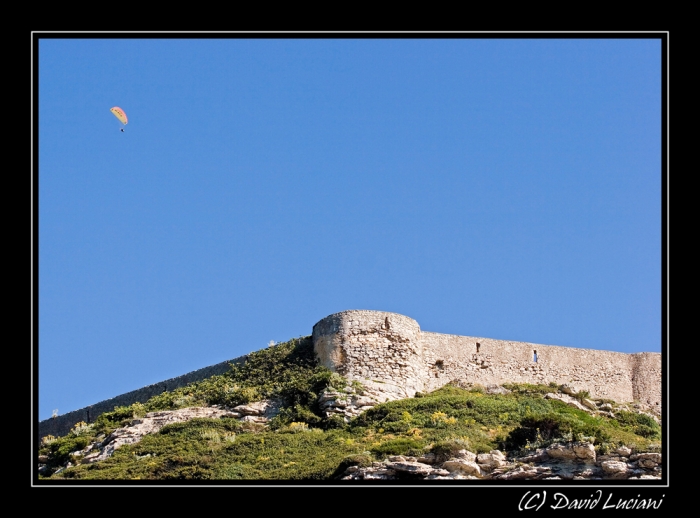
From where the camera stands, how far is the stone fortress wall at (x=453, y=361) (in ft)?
98.9

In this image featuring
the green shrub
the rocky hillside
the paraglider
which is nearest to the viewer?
the rocky hillside

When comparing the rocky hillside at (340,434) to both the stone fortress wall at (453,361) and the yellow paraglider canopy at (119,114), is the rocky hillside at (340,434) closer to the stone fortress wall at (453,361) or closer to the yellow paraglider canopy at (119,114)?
the stone fortress wall at (453,361)

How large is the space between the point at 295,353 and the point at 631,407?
9092 millimetres

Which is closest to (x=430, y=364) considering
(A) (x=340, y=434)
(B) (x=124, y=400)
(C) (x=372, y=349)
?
(C) (x=372, y=349)

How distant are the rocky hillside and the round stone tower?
50 cm

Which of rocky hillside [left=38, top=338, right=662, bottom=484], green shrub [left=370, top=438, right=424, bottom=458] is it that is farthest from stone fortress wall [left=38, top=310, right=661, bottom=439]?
green shrub [left=370, top=438, right=424, bottom=458]

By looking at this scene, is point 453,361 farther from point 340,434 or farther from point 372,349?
point 340,434

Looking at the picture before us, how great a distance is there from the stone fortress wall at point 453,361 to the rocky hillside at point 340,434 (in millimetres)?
595

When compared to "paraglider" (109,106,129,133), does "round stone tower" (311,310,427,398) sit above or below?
below

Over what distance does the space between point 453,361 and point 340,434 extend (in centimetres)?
635

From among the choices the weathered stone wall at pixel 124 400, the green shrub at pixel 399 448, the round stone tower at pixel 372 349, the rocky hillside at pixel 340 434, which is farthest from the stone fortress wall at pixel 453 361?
the green shrub at pixel 399 448

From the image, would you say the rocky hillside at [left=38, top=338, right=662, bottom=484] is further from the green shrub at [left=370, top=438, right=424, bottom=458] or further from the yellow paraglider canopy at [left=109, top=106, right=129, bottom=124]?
the yellow paraglider canopy at [left=109, top=106, right=129, bottom=124]

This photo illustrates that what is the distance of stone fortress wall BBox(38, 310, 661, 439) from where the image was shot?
30.2m
